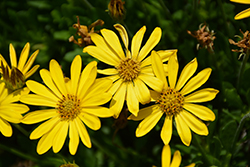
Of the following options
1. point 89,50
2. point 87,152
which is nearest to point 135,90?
point 89,50

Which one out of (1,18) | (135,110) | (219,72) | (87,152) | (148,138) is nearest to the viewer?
(135,110)

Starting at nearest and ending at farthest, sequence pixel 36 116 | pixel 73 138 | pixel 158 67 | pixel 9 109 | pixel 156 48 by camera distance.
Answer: pixel 158 67 → pixel 73 138 → pixel 36 116 → pixel 9 109 → pixel 156 48

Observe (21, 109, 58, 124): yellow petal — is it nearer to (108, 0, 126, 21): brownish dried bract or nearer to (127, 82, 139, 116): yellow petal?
(127, 82, 139, 116): yellow petal

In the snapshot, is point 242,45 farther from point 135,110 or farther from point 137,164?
point 137,164

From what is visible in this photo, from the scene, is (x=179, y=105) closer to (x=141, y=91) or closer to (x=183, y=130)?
(x=183, y=130)

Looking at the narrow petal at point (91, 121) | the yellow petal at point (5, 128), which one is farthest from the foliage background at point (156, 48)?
the narrow petal at point (91, 121)

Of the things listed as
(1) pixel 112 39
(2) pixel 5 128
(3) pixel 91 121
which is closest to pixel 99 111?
(3) pixel 91 121
